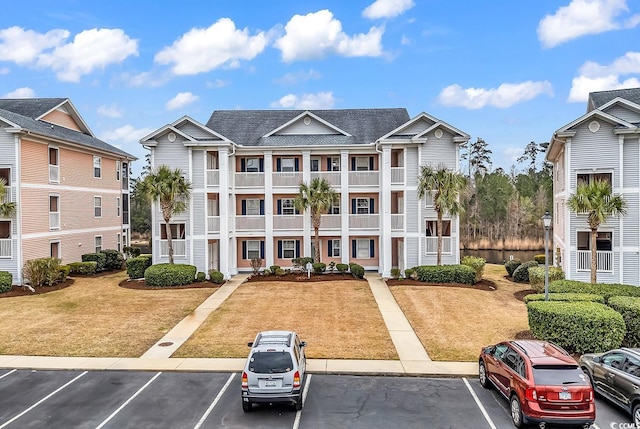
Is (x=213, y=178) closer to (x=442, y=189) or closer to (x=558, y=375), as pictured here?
(x=442, y=189)

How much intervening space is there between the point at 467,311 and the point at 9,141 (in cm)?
2641

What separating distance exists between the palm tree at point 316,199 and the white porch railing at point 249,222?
3164 mm

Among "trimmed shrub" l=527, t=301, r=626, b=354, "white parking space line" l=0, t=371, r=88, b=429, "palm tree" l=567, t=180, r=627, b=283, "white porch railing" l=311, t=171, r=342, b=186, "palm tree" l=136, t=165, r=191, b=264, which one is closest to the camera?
"white parking space line" l=0, t=371, r=88, b=429

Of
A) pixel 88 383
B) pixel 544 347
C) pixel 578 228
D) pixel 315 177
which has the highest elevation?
pixel 315 177

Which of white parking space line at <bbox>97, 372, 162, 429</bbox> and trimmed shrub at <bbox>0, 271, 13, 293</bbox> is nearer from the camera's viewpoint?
white parking space line at <bbox>97, 372, 162, 429</bbox>

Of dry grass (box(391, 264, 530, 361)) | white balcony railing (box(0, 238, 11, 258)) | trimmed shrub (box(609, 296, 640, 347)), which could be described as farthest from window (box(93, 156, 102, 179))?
trimmed shrub (box(609, 296, 640, 347))

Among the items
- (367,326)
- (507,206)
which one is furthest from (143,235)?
(367,326)

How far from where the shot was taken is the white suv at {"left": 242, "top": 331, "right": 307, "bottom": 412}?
1114 centimetres

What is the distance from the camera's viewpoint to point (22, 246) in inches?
1057

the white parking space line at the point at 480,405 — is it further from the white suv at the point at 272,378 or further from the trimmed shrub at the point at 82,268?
the trimmed shrub at the point at 82,268

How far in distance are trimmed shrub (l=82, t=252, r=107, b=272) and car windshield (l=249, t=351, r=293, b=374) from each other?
1029 inches

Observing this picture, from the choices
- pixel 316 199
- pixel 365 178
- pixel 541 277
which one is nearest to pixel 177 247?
pixel 316 199

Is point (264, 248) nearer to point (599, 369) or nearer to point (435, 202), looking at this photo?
point (435, 202)

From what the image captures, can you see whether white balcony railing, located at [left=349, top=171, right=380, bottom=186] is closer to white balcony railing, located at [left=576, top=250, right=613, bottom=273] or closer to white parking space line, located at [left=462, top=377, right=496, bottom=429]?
white balcony railing, located at [left=576, top=250, right=613, bottom=273]
